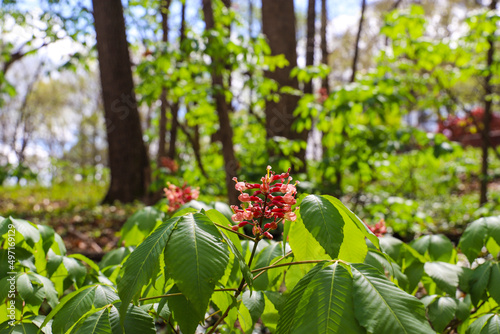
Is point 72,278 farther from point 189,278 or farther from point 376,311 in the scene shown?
point 376,311

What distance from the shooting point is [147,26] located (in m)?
7.19

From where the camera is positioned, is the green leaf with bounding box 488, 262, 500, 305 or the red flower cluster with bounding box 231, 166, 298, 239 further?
the green leaf with bounding box 488, 262, 500, 305

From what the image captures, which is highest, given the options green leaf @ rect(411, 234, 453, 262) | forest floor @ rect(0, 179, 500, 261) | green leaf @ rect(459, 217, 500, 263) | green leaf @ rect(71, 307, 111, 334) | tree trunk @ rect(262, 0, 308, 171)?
tree trunk @ rect(262, 0, 308, 171)

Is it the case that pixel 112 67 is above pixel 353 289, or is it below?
above

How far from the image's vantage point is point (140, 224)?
1.48 metres

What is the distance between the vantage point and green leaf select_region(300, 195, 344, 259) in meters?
0.83

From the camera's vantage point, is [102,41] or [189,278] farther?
[102,41]

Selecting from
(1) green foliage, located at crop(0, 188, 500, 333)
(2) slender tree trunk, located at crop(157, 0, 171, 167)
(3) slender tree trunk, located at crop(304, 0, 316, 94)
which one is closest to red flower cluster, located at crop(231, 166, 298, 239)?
(1) green foliage, located at crop(0, 188, 500, 333)

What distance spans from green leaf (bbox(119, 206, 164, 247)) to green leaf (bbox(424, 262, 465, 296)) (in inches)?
44.0

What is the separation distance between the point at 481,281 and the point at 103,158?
123 feet

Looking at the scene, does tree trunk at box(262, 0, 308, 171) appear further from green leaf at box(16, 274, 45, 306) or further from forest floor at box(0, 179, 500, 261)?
green leaf at box(16, 274, 45, 306)

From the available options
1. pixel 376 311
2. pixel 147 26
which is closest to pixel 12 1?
pixel 147 26

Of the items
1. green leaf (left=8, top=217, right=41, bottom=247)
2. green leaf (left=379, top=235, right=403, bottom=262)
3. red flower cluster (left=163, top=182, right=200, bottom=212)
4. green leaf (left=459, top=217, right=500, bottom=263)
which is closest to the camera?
green leaf (left=8, top=217, right=41, bottom=247)

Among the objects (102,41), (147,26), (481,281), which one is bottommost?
(481,281)
